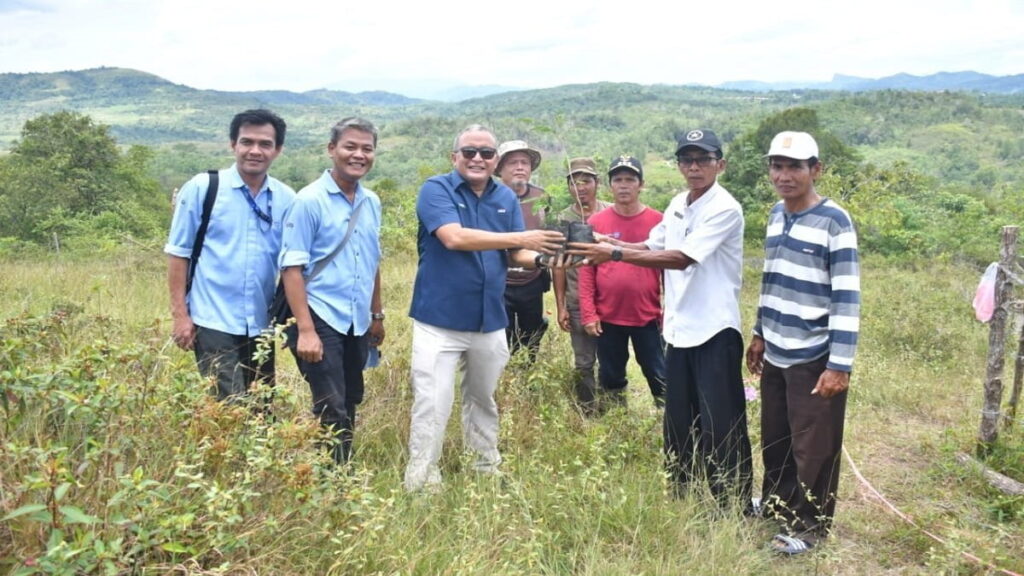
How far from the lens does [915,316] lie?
8.90 meters

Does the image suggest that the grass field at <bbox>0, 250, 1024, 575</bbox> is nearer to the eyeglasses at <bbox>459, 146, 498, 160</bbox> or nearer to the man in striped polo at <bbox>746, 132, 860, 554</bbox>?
the man in striped polo at <bbox>746, 132, 860, 554</bbox>

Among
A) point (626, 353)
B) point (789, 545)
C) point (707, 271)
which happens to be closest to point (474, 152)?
point (707, 271)

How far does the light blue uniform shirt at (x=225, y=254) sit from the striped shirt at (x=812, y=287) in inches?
92.1

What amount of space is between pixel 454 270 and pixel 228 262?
1007 millimetres

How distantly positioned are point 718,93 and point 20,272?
643ft

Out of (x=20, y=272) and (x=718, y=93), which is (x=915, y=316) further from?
(x=718, y=93)

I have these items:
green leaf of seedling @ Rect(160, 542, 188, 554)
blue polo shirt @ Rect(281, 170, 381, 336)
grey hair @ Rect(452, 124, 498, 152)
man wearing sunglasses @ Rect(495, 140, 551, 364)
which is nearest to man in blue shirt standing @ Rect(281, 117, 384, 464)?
blue polo shirt @ Rect(281, 170, 381, 336)

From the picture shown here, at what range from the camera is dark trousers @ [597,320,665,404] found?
14.1ft

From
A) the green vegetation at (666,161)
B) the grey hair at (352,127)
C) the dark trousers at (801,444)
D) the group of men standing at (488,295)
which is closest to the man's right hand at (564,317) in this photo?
the green vegetation at (666,161)

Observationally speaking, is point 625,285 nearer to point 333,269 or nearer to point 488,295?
point 488,295

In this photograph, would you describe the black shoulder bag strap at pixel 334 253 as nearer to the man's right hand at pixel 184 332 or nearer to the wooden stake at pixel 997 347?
the man's right hand at pixel 184 332

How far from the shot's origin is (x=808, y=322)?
10.0 ft

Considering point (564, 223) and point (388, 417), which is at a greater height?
point (564, 223)

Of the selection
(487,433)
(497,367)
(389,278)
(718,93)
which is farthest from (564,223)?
(718,93)
